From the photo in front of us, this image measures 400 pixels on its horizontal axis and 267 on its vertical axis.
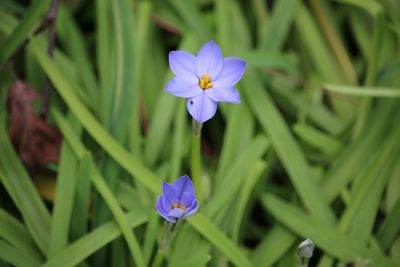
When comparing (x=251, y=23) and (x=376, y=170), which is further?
(x=251, y=23)

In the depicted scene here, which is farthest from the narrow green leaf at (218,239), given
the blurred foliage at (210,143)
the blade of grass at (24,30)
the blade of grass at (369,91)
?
the blade of grass at (24,30)

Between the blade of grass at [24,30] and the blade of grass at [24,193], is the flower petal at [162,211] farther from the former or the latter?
the blade of grass at [24,30]

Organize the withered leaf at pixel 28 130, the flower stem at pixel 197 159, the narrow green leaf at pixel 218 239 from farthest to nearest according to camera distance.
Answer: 1. the withered leaf at pixel 28 130
2. the narrow green leaf at pixel 218 239
3. the flower stem at pixel 197 159

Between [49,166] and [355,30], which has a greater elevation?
[49,166]

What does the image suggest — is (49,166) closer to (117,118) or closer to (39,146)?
(39,146)

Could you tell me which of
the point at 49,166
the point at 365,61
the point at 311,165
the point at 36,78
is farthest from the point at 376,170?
the point at 36,78

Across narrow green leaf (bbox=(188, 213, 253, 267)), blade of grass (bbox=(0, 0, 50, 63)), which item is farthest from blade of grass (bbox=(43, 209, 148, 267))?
blade of grass (bbox=(0, 0, 50, 63))
